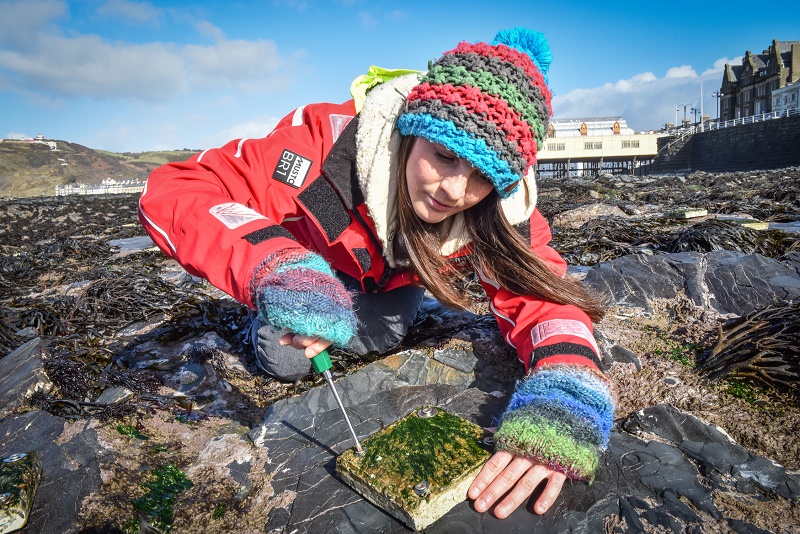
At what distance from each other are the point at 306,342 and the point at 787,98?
58.1 m

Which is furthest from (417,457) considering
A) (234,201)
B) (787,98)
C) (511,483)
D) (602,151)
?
(787,98)

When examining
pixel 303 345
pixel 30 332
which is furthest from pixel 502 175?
pixel 30 332

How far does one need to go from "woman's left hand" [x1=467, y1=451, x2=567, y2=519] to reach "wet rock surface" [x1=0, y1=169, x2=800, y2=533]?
0.13 ft

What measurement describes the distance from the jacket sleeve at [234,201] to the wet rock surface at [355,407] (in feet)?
2.21

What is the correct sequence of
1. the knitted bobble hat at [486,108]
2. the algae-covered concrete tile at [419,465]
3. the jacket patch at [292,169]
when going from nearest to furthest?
the algae-covered concrete tile at [419,465], the knitted bobble hat at [486,108], the jacket patch at [292,169]

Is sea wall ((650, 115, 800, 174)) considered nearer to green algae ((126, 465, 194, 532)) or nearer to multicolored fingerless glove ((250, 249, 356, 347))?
multicolored fingerless glove ((250, 249, 356, 347))

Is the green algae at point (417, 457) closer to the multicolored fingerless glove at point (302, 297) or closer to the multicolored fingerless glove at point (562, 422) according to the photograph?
the multicolored fingerless glove at point (562, 422)

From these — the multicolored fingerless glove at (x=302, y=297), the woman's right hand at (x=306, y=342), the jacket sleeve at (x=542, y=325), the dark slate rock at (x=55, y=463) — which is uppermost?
the multicolored fingerless glove at (x=302, y=297)

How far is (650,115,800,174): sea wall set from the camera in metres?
27.0

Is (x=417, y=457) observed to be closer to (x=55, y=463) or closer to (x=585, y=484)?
(x=585, y=484)

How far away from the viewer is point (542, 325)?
190cm

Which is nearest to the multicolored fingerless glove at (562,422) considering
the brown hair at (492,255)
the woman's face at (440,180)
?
the brown hair at (492,255)

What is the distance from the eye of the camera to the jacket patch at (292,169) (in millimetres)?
2125

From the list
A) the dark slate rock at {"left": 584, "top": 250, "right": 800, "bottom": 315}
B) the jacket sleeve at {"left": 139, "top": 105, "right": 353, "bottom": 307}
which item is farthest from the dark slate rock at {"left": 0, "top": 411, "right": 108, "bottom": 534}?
the dark slate rock at {"left": 584, "top": 250, "right": 800, "bottom": 315}
